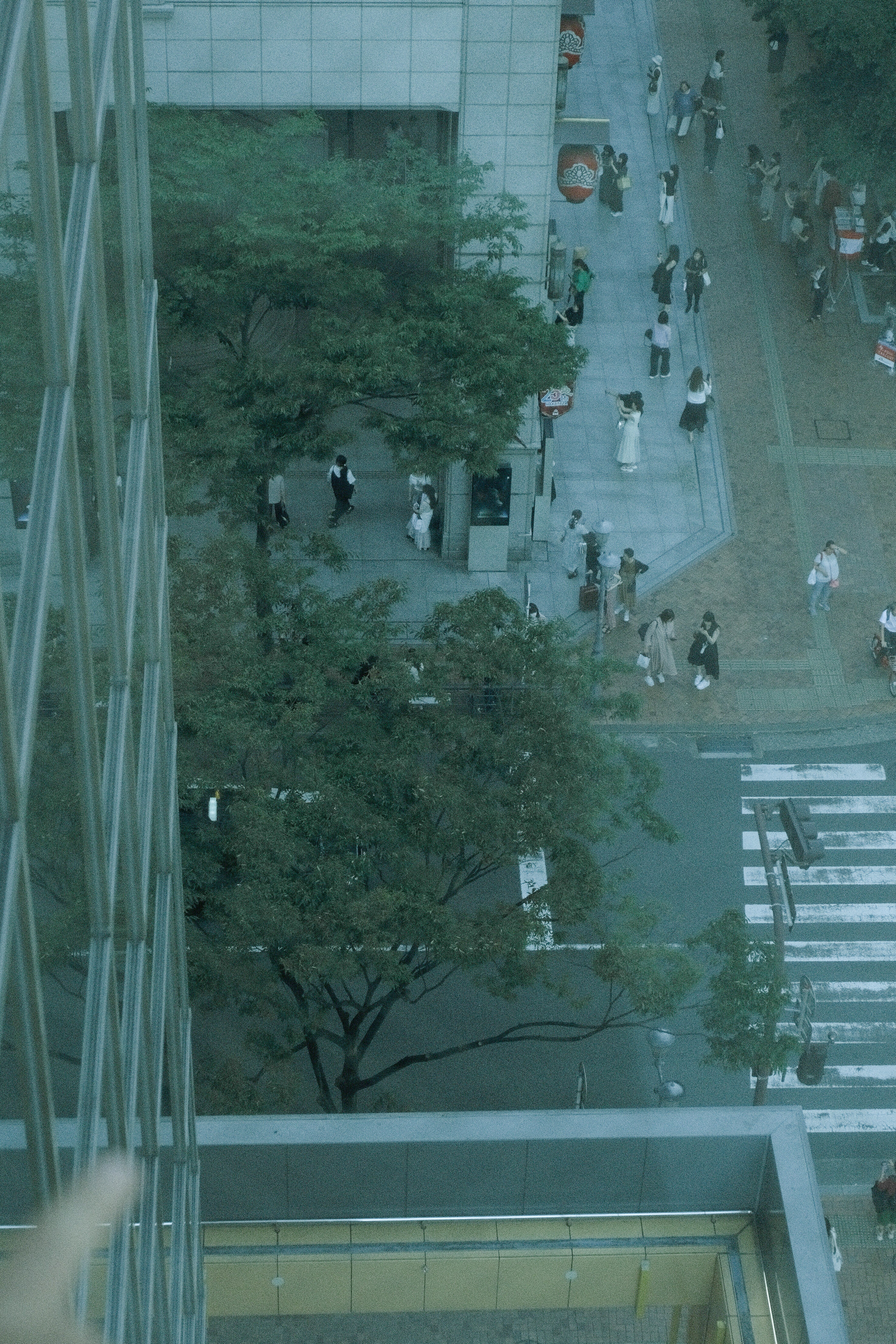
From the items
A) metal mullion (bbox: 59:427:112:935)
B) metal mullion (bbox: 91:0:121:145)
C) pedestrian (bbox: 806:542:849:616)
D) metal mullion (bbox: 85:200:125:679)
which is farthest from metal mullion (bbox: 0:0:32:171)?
pedestrian (bbox: 806:542:849:616)

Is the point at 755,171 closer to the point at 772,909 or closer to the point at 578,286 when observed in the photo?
the point at 578,286

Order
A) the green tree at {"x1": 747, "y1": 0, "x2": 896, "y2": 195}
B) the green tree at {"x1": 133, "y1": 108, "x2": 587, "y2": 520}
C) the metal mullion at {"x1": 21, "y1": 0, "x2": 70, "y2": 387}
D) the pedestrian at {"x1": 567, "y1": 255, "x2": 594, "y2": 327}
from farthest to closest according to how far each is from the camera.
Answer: the pedestrian at {"x1": 567, "y1": 255, "x2": 594, "y2": 327} < the green tree at {"x1": 747, "y1": 0, "x2": 896, "y2": 195} < the green tree at {"x1": 133, "y1": 108, "x2": 587, "y2": 520} < the metal mullion at {"x1": 21, "y1": 0, "x2": 70, "y2": 387}

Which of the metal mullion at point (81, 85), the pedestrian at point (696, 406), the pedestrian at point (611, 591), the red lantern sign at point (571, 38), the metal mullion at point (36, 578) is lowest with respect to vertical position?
the metal mullion at point (36, 578)

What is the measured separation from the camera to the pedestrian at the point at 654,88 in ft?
150

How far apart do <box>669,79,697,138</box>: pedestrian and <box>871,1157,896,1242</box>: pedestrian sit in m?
28.5

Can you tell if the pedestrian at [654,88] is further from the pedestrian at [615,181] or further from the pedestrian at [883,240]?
the pedestrian at [883,240]

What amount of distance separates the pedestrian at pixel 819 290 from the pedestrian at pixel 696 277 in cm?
218

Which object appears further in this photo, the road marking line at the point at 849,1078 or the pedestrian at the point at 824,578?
the pedestrian at the point at 824,578

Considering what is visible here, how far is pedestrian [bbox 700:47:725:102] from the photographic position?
1777 inches

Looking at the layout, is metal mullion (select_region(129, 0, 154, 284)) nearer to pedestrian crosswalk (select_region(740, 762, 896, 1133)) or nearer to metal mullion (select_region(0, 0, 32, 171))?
metal mullion (select_region(0, 0, 32, 171))

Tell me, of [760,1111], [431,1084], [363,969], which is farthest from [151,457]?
[431,1084]

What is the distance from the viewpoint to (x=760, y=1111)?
55.5ft

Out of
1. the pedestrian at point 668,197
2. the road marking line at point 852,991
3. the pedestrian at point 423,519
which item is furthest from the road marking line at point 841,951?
the pedestrian at point 668,197

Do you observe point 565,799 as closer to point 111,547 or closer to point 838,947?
point 838,947
